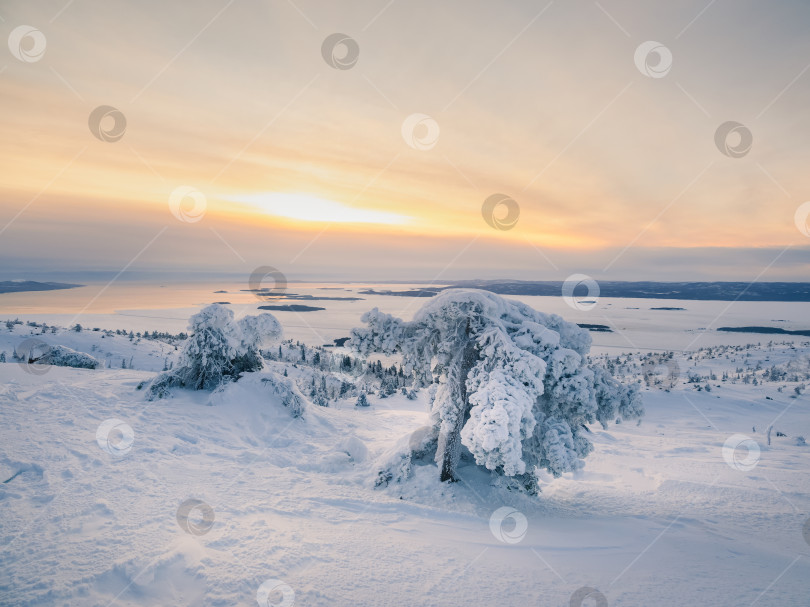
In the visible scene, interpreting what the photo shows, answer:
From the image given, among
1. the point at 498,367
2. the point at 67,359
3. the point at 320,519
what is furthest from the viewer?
the point at 67,359

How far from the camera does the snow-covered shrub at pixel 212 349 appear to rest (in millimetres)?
13672

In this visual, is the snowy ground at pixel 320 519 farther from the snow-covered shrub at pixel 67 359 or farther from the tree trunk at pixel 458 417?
the snow-covered shrub at pixel 67 359

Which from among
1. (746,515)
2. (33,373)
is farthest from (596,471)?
(33,373)

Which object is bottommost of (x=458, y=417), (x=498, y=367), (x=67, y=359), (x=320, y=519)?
(x=320, y=519)

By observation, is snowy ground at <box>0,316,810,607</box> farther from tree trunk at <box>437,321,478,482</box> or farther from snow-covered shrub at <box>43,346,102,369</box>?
snow-covered shrub at <box>43,346,102,369</box>

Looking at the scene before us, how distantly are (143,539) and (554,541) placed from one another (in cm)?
714

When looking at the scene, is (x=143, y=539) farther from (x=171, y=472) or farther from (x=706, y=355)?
(x=706, y=355)

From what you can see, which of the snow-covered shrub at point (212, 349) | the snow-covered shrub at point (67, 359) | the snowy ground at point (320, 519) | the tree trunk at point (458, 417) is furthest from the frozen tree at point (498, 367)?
the snow-covered shrub at point (67, 359)

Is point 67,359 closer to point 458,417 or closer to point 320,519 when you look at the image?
point 320,519

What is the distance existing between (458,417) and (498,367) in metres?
2.02

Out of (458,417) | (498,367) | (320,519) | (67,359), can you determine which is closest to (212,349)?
(67,359)

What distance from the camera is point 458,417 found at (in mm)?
9469

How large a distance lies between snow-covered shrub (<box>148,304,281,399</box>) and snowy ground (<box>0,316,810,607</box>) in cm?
81

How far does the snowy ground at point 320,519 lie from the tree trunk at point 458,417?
52 cm
